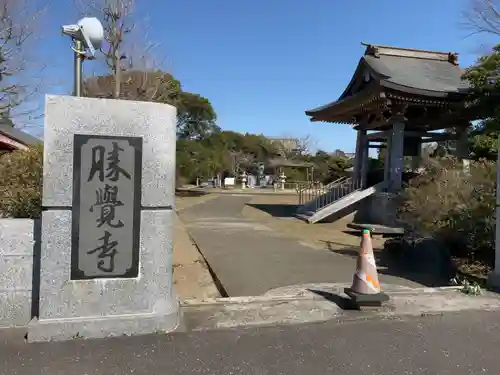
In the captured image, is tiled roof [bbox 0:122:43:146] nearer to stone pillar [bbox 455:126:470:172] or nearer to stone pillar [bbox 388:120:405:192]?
stone pillar [bbox 388:120:405:192]

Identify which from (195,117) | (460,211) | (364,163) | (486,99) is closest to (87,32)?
(460,211)

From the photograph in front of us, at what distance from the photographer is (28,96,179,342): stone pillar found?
3.34 metres

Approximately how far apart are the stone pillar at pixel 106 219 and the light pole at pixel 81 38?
28.9 inches

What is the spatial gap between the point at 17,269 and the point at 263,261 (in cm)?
532

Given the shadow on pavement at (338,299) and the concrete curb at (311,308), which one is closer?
the concrete curb at (311,308)

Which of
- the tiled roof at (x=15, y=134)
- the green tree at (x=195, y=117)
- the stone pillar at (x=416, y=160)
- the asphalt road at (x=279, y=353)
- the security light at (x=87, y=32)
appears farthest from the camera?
the green tree at (x=195, y=117)

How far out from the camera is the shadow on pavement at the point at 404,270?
6.72 metres

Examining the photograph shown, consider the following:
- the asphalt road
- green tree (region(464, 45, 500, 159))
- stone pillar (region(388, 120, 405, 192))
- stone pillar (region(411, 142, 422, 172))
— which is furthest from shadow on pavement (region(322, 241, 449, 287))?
stone pillar (region(411, 142, 422, 172))

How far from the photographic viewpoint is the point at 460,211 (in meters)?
7.73

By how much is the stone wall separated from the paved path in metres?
2.90

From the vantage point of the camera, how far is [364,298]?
4.21 m

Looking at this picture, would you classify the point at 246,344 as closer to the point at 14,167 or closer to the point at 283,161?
the point at 14,167

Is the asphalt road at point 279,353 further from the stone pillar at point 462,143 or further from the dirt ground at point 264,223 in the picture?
the stone pillar at point 462,143

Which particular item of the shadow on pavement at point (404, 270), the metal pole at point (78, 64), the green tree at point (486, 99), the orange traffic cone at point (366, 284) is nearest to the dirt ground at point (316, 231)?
the shadow on pavement at point (404, 270)
